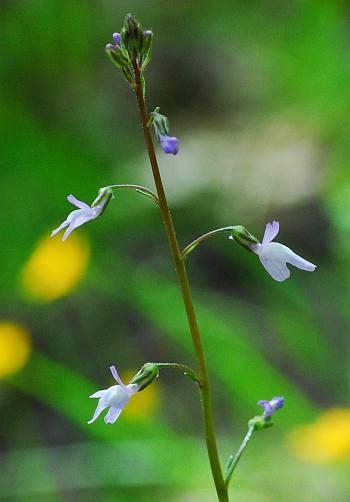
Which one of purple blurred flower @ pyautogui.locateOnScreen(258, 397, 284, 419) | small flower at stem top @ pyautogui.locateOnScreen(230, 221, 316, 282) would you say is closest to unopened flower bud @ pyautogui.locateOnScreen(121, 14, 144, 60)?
small flower at stem top @ pyautogui.locateOnScreen(230, 221, 316, 282)

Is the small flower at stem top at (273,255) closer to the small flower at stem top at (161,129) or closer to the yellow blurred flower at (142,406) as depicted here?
the small flower at stem top at (161,129)

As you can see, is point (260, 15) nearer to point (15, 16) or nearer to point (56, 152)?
point (15, 16)

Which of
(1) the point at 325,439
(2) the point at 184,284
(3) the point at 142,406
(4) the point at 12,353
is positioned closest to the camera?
(2) the point at 184,284

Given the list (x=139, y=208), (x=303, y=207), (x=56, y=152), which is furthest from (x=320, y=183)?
(x=56, y=152)

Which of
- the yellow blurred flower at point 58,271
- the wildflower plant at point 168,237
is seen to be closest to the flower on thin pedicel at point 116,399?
the wildflower plant at point 168,237

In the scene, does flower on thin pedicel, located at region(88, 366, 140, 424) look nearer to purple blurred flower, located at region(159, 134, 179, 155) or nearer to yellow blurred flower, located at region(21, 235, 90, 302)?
purple blurred flower, located at region(159, 134, 179, 155)

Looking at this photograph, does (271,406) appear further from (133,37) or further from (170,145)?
(133,37)

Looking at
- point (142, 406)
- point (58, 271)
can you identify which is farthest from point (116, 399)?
point (58, 271)

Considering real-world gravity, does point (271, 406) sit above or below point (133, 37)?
below
